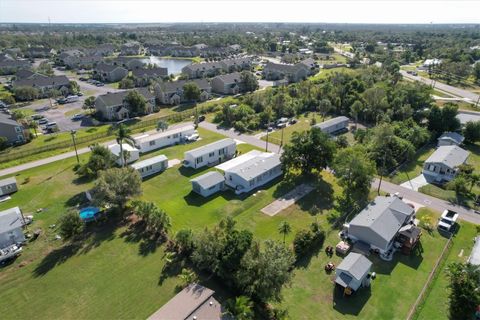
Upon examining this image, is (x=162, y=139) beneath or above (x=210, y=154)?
beneath

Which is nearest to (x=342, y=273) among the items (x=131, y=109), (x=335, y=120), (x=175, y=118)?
(x=335, y=120)

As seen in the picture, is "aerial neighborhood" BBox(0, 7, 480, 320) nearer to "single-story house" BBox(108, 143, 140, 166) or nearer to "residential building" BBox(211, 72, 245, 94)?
"single-story house" BBox(108, 143, 140, 166)

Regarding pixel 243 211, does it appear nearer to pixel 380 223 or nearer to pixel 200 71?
pixel 380 223

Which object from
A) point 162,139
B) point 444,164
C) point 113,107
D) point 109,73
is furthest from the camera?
point 109,73

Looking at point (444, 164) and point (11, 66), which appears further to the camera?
point (11, 66)

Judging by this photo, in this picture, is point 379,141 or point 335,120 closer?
point 379,141

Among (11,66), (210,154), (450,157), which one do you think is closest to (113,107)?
(210,154)

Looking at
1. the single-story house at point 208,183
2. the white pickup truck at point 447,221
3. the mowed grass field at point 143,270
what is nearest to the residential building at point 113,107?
the mowed grass field at point 143,270

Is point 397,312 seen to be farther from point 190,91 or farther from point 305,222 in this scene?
point 190,91
